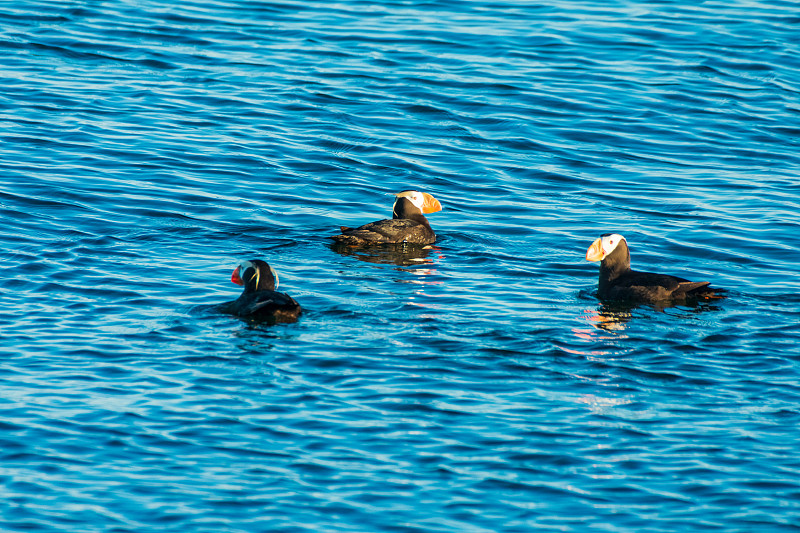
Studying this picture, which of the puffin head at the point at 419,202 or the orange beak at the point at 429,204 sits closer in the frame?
the puffin head at the point at 419,202

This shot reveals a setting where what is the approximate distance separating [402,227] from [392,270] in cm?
81

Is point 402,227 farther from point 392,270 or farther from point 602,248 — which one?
point 602,248

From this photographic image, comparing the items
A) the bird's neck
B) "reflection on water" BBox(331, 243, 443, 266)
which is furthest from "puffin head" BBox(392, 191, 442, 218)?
the bird's neck

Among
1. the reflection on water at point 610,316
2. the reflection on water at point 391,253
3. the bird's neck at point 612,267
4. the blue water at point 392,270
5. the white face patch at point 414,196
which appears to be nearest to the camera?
the blue water at point 392,270

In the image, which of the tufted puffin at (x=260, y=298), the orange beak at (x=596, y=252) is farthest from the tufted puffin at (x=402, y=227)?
the orange beak at (x=596, y=252)

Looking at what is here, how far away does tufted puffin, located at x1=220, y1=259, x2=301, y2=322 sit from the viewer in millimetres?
9953

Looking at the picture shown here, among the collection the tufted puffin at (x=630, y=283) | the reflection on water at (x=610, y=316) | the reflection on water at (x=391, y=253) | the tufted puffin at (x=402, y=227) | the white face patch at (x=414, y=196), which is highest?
the white face patch at (x=414, y=196)

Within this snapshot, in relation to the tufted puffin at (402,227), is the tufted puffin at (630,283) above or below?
below

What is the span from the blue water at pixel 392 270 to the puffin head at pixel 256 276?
42cm

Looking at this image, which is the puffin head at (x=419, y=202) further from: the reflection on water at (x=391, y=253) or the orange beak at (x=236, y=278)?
the orange beak at (x=236, y=278)

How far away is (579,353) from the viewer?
31.3 ft

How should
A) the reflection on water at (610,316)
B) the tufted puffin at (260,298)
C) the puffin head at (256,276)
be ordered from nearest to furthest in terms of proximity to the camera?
the tufted puffin at (260,298) → the reflection on water at (610,316) → the puffin head at (256,276)

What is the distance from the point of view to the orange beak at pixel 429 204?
13969 millimetres

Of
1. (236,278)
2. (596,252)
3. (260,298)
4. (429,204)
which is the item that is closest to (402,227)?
(429,204)
